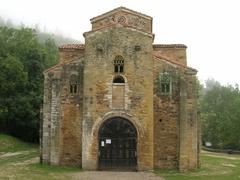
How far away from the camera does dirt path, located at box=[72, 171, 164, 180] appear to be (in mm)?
22188

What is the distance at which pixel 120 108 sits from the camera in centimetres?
2619

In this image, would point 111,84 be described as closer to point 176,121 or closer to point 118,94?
point 118,94

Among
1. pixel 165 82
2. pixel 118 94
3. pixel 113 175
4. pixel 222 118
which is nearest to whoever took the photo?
pixel 113 175

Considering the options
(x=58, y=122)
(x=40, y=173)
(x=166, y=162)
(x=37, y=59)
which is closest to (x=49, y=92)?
(x=58, y=122)

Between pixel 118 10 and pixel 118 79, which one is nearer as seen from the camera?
pixel 118 79

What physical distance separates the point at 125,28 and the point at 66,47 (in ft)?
16.7

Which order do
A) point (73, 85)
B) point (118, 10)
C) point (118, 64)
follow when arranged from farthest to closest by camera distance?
point (118, 10)
point (73, 85)
point (118, 64)

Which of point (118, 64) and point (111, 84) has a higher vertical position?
point (118, 64)

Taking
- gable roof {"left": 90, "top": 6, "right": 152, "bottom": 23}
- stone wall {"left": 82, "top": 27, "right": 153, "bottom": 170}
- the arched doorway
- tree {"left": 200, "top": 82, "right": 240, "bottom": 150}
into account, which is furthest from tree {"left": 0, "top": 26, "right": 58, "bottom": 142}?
tree {"left": 200, "top": 82, "right": 240, "bottom": 150}

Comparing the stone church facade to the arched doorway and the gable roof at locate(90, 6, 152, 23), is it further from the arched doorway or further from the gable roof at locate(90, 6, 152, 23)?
the gable roof at locate(90, 6, 152, 23)

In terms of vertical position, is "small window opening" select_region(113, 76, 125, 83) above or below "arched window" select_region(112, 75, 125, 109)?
above

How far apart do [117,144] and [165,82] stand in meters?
4.93

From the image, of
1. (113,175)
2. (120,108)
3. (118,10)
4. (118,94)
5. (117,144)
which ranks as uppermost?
(118,10)

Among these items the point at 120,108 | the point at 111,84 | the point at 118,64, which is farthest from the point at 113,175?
the point at 118,64
